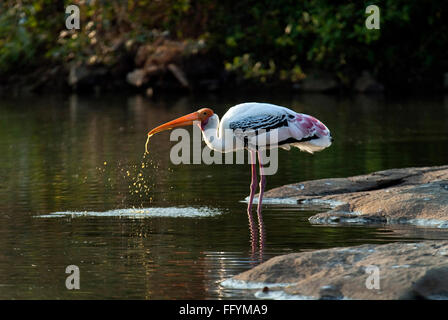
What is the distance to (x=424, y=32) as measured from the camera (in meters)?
32.4

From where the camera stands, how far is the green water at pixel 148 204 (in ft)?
25.7

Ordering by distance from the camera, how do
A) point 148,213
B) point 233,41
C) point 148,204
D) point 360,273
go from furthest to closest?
point 233,41
point 148,204
point 148,213
point 360,273

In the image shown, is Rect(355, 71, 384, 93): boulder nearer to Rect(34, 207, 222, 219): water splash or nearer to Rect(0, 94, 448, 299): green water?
Rect(0, 94, 448, 299): green water

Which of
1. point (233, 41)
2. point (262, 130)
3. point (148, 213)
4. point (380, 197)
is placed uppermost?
point (233, 41)

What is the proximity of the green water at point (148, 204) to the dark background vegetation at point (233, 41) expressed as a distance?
302 inches

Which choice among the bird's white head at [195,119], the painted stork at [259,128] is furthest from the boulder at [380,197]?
the bird's white head at [195,119]

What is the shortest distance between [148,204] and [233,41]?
22.4 metres

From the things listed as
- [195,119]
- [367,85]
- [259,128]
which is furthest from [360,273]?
[367,85]

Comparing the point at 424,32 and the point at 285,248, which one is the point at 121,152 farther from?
the point at 424,32

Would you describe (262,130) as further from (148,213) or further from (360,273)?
(360,273)

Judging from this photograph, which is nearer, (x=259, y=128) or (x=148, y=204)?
(x=259, y=128)

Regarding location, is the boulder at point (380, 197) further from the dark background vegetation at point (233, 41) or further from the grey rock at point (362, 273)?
the dark background vegetation at point (233, 41)

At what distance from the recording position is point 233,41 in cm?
3356

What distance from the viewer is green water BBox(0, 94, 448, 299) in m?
7.84
